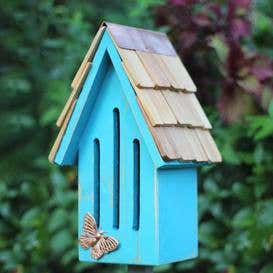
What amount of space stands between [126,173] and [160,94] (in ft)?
0.73

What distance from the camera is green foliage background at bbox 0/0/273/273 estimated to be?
128 inches

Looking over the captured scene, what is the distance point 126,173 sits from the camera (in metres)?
2.26

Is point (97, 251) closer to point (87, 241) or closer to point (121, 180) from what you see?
point (87, 241)

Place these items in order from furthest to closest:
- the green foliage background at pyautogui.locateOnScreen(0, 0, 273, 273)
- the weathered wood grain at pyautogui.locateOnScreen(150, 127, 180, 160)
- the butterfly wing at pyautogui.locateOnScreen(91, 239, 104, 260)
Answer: the green foliage background at pyautogui.locateOnScreen(0, 0, 273, 273)
the butterfly wing at pyautogui.locateOnScreen(91, 239, 104, 260)
the weathered wood grain at pyautogui.locateOnScreen(150, 127, 180, 160)

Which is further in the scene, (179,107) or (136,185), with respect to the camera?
(179,107)

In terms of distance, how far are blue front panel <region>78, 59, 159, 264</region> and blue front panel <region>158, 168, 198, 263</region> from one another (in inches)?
1.2

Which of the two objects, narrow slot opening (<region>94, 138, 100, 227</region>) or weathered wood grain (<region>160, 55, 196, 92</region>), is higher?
weathered wood grain (<region>160, 55, 196, 92</region>)

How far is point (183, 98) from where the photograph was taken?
2.44 m

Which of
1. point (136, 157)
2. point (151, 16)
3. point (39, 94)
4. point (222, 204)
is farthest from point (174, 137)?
point (39, 94)

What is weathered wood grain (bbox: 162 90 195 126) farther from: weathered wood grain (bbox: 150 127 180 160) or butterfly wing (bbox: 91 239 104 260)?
butterfly wing (bbox: 91 239 104 260)

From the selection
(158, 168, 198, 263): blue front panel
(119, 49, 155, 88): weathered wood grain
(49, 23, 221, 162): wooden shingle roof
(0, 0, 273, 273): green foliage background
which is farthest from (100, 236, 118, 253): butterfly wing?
(0, 0, 273, 273): green foliage background

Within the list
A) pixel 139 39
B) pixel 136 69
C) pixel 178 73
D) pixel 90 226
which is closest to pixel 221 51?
pixel 178 73

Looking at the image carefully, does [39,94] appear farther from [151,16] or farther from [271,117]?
[271,117]

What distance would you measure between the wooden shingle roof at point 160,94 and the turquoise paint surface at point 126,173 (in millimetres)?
19
